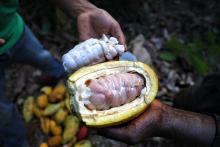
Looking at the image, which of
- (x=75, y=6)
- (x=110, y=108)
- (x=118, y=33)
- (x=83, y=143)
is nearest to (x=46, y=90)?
(x=83, y=143)

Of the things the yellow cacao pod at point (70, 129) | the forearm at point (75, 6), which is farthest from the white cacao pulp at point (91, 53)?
the yellow cacao pod at point (70, 129)

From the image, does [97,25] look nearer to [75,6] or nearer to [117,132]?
[75,6]

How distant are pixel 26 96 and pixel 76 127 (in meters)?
0.53

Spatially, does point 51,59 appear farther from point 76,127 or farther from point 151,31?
point 151,31

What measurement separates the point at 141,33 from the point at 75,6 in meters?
1.32

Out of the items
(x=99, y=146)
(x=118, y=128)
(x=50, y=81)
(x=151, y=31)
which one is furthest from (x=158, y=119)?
(x=151, y=31)

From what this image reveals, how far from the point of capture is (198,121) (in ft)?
5.92

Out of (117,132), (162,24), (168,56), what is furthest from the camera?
(162,24)

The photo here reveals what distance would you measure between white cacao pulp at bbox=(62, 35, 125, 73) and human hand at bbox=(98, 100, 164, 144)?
31 cm

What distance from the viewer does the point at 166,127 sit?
5.76ft

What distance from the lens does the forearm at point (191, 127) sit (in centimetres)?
178

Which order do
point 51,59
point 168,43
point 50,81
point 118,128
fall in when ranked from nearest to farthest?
1. point 118,128
2. point 51,59
3. point 50,81
4. point 168,43

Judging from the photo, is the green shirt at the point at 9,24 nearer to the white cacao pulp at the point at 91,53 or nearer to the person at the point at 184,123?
the white cacao pulp at the point at 91,53

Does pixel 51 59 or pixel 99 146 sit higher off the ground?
pixel 51 59
